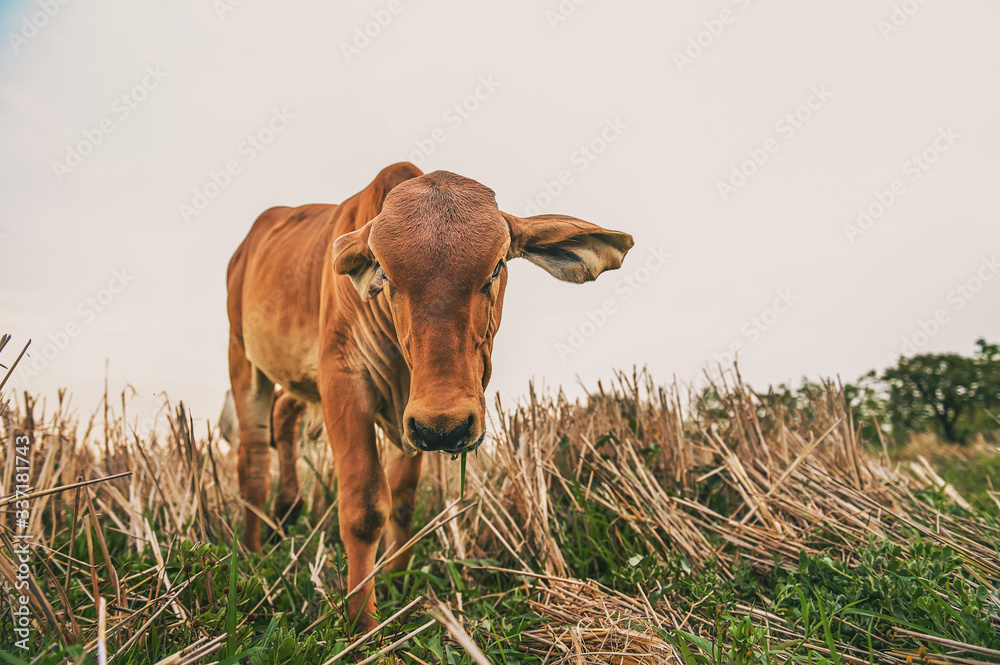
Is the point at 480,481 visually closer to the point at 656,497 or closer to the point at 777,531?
the point at 656,497

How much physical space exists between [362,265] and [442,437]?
97 centimetres

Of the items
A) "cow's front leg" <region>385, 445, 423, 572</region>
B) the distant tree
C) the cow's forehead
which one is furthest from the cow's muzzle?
the distant tree

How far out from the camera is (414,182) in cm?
266

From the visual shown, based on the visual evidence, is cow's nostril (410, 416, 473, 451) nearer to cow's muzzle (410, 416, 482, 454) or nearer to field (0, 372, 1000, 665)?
cow's muzzle (410, 416, 482, 454)

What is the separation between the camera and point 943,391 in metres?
24.6

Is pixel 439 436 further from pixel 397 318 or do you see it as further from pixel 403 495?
pixel 403 495

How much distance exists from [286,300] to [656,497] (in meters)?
2.61

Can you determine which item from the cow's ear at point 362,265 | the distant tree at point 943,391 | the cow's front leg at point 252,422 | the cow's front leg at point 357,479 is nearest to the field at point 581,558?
the cow's front leg at point 357,479

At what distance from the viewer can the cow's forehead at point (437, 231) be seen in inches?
90.4

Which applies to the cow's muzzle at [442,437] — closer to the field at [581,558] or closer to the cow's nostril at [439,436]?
the cow's nostril at [439,436]

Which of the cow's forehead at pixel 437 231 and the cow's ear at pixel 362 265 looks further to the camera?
the cow's ear at pixel 362 265

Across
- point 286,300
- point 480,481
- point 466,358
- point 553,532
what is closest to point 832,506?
point 553,532

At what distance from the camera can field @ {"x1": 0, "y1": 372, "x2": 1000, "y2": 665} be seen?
1943 mm

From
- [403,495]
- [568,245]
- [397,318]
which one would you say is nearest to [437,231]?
[397,318]
